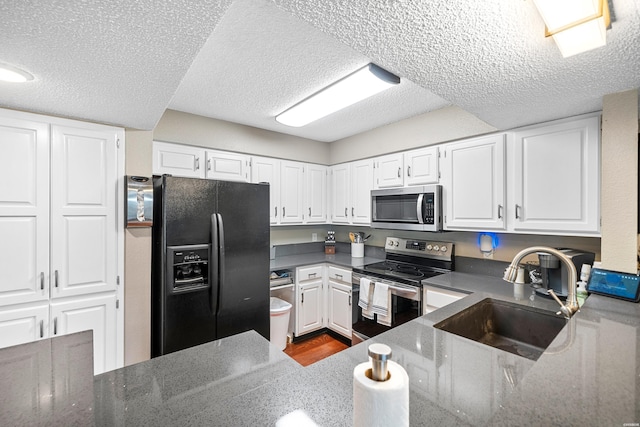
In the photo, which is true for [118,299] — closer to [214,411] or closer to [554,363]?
[214,411]

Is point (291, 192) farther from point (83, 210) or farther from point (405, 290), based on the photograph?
point (83, 210)

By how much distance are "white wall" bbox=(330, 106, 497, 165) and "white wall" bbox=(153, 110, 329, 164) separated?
0.46 metres

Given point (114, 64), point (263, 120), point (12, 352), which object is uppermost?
point (263, 120)

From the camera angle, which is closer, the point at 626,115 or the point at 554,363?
the point at 554,363

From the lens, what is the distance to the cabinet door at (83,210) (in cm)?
187

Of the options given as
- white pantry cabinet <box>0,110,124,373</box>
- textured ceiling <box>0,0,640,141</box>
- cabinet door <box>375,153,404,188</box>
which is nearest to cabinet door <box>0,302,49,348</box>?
white pantry cabinet <box>0,110,124,373</box>

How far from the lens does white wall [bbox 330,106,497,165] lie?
2469mm

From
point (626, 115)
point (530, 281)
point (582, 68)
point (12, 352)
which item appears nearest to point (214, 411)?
point (12, 352)

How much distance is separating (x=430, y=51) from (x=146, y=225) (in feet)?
6.93

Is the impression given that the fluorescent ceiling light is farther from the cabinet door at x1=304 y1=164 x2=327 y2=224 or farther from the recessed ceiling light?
the recessed ceiling light

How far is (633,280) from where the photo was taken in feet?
4.91

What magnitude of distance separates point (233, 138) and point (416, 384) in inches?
111

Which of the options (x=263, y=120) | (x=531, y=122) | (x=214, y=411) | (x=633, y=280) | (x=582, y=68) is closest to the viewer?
(x=214, y=411)

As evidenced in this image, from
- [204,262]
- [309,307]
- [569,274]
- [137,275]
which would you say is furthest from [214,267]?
[569,274]
